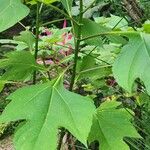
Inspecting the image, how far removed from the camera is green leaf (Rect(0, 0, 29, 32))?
0.89m

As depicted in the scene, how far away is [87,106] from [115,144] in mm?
200

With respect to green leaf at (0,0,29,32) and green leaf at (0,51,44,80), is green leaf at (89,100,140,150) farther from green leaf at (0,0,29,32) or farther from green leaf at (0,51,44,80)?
green leaf at (0,0,29,32)

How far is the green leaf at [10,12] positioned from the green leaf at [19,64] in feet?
0.59

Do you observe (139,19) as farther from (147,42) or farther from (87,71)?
(147,42)

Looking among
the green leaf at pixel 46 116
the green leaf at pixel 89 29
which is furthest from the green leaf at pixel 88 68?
the green leaf at pixel 46 116

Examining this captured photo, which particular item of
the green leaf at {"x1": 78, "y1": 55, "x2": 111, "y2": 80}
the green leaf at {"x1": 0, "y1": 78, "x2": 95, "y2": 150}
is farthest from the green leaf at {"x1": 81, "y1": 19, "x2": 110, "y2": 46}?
the green leaf at {"x1": 0, "y1": 78, "x2": 95, "y2": 150}

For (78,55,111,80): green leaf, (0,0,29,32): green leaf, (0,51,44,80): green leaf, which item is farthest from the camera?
(78,55,111,80): green leaf

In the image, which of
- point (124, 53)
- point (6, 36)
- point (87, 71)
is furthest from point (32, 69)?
point (6, 36)

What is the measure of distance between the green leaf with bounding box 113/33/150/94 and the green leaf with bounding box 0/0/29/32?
8.3 inches

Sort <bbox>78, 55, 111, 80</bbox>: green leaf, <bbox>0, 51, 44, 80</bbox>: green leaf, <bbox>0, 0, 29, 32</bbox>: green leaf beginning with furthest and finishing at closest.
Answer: <bbox>78, 55, 111, 80</bbox>: green leaf, <bbox>0, 51, 44, 80</bbox>: green leaf, <bbox>0, 0, 29, 32</bbox>: green leaf

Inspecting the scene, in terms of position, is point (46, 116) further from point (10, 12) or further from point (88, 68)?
point (88, 68)

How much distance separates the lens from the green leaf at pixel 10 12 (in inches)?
35.2

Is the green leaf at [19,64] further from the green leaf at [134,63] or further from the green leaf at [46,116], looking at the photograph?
the green leaf at [134,63]

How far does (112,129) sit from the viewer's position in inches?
44.0
